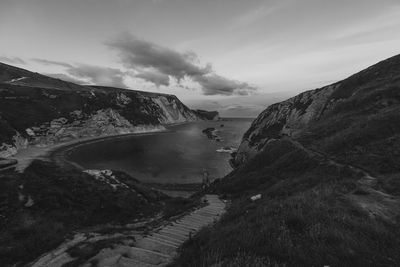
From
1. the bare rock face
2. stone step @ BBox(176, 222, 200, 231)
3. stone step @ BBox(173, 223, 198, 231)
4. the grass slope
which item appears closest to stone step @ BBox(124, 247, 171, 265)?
the grass slope

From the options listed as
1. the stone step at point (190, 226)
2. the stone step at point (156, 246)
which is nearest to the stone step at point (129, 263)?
the stone step at point (156, 246)

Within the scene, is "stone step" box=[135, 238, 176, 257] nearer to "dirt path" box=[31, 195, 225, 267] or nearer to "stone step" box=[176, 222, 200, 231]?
"dirt path" box=[31, 195, 225, 267]

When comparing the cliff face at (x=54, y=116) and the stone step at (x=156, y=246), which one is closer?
the stone step at (x=156, y=246)

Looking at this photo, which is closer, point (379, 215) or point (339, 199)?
point (379, 215)

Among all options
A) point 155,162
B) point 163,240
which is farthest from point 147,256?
point 155,162

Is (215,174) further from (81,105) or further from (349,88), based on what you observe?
(81,105)

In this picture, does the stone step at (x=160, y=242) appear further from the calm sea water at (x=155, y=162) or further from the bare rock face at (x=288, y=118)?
the bare rock face at (x=288, y=118)

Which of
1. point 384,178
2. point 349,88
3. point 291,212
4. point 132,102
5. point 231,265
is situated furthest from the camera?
point 132,102

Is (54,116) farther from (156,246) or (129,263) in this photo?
(129,263)

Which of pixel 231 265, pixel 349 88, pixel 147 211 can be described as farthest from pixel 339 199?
pixel 349 88
